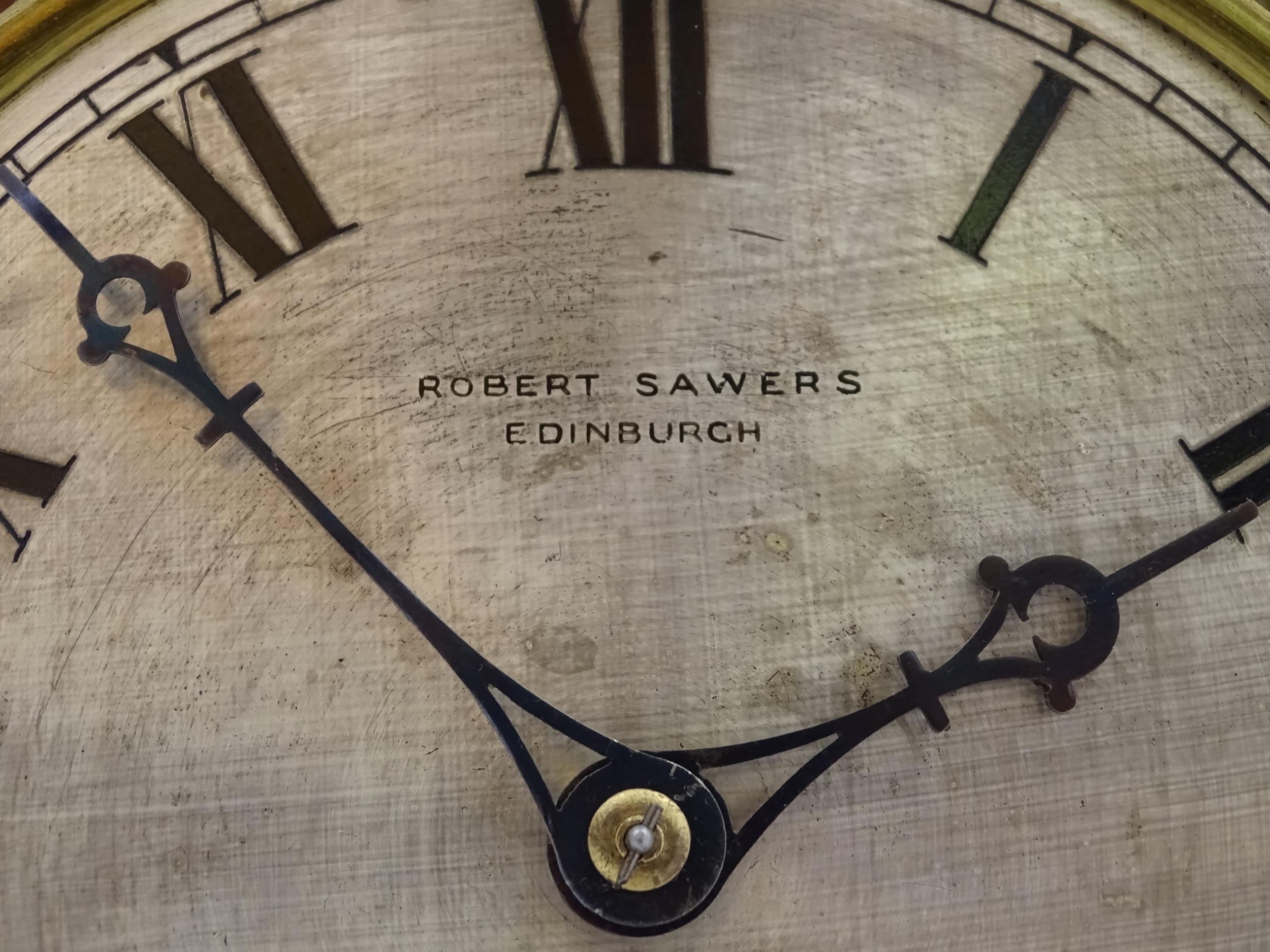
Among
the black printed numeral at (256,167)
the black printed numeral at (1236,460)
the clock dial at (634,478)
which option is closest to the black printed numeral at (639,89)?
the clock dial at (634,478)

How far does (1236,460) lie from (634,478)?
46 centimetres

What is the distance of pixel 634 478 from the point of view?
0.73m

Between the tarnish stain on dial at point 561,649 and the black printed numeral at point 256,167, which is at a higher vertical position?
the black printed numeral at point 256,167

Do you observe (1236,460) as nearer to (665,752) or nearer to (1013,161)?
(1013,161)

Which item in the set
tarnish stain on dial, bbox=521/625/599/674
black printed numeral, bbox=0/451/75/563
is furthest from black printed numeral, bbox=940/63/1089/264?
black printed numeral, bbox=0/451/75/563

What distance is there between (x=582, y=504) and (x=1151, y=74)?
58cm

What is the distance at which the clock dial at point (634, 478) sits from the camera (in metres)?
0.69

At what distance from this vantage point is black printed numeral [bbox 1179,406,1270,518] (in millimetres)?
733

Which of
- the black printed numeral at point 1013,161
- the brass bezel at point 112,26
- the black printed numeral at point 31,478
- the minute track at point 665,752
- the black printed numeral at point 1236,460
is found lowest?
the minute track at point 665,752

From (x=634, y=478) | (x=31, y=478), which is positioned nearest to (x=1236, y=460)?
(x=634, y=478)

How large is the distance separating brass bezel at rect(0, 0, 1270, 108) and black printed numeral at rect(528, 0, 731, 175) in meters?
0.35

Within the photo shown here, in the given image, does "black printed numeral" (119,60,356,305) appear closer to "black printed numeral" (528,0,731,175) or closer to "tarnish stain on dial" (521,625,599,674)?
"black printed numeral" (528,0,731,175)

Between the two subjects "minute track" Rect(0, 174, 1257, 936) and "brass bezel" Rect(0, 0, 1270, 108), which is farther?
"brass bezel" Rect(0, 0, 1270, 108)

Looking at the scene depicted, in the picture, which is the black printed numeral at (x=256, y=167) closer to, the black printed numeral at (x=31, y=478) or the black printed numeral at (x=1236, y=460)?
the black printed numeral at (x=31, y=478)
